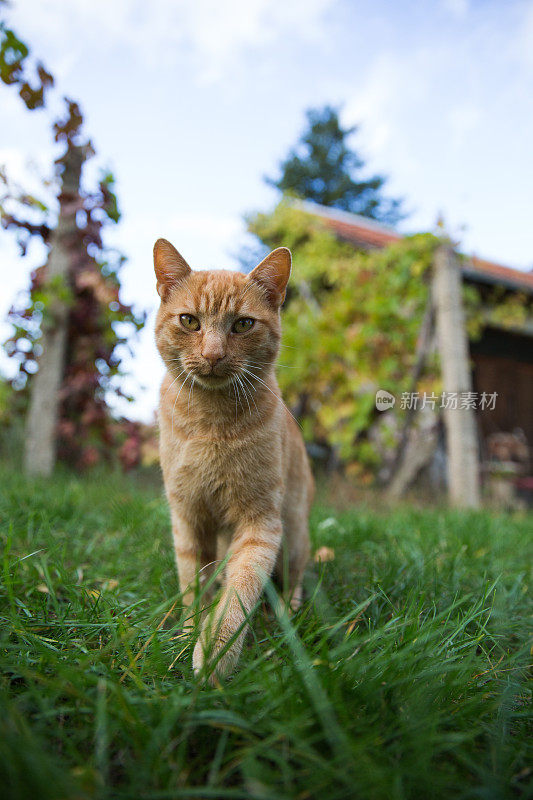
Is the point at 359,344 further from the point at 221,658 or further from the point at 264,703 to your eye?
the point at 264,703

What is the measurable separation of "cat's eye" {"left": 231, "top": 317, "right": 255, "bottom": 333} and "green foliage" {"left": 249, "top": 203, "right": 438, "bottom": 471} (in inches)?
134

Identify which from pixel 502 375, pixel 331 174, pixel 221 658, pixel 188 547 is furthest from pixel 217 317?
pixel 331 174

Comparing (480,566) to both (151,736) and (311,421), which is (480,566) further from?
(311,421)

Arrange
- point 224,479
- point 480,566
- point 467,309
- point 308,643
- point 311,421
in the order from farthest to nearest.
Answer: point 311,421 < point 467,309 < point 480,566 < point 224,479 < point 308,643

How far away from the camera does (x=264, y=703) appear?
998 mm

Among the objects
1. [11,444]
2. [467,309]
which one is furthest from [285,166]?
[11,444]

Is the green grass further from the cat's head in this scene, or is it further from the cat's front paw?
the cat's head

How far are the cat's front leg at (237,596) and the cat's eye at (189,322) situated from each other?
69 centimetres

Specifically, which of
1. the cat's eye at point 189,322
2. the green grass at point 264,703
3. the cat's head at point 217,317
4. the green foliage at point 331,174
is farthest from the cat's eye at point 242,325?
the green foliage at point 331,174

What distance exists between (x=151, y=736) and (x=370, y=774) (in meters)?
0.38

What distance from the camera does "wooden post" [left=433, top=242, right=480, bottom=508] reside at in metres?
4.67

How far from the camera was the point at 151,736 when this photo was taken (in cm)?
88

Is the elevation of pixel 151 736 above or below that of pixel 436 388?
below

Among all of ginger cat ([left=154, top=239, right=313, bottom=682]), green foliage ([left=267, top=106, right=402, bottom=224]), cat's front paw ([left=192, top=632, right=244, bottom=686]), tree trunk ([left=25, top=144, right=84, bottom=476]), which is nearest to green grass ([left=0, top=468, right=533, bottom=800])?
cat's front paw ([left=192, top=632, right=244, bottom=686])
